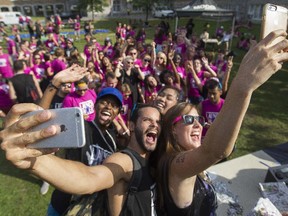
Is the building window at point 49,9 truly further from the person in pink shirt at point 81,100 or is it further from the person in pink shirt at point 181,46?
the person in pink shirt at point 81,100

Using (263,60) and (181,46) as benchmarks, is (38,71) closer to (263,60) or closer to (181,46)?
(181,46)

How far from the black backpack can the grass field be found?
2599 mm

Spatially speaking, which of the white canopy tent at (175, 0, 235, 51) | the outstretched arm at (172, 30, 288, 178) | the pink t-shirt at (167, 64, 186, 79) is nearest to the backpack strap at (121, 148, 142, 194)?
the outstretched arm at (172, 30, 288, 178)

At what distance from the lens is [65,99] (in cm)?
387

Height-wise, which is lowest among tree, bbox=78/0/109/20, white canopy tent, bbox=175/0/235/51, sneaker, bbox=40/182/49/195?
sneaker, bbox=40/182/49/195

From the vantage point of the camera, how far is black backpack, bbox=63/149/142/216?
61.4 inches

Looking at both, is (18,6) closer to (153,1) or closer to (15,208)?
(153,1)

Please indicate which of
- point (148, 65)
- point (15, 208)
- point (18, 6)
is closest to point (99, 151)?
point (15, 208)

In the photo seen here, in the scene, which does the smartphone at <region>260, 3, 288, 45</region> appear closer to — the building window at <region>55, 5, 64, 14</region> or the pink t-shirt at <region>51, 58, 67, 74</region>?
the pink t-shirt at <region>51, 58, 67, 74</region>

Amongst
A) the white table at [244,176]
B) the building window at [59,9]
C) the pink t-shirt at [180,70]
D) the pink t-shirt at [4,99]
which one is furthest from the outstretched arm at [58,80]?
the building window at [59,9]

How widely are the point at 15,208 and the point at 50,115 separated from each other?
3.67m

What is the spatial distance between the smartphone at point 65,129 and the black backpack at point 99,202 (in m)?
0.69

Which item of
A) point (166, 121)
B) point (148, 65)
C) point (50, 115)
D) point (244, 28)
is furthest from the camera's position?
point (244, 28)

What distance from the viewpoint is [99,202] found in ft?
5.36
